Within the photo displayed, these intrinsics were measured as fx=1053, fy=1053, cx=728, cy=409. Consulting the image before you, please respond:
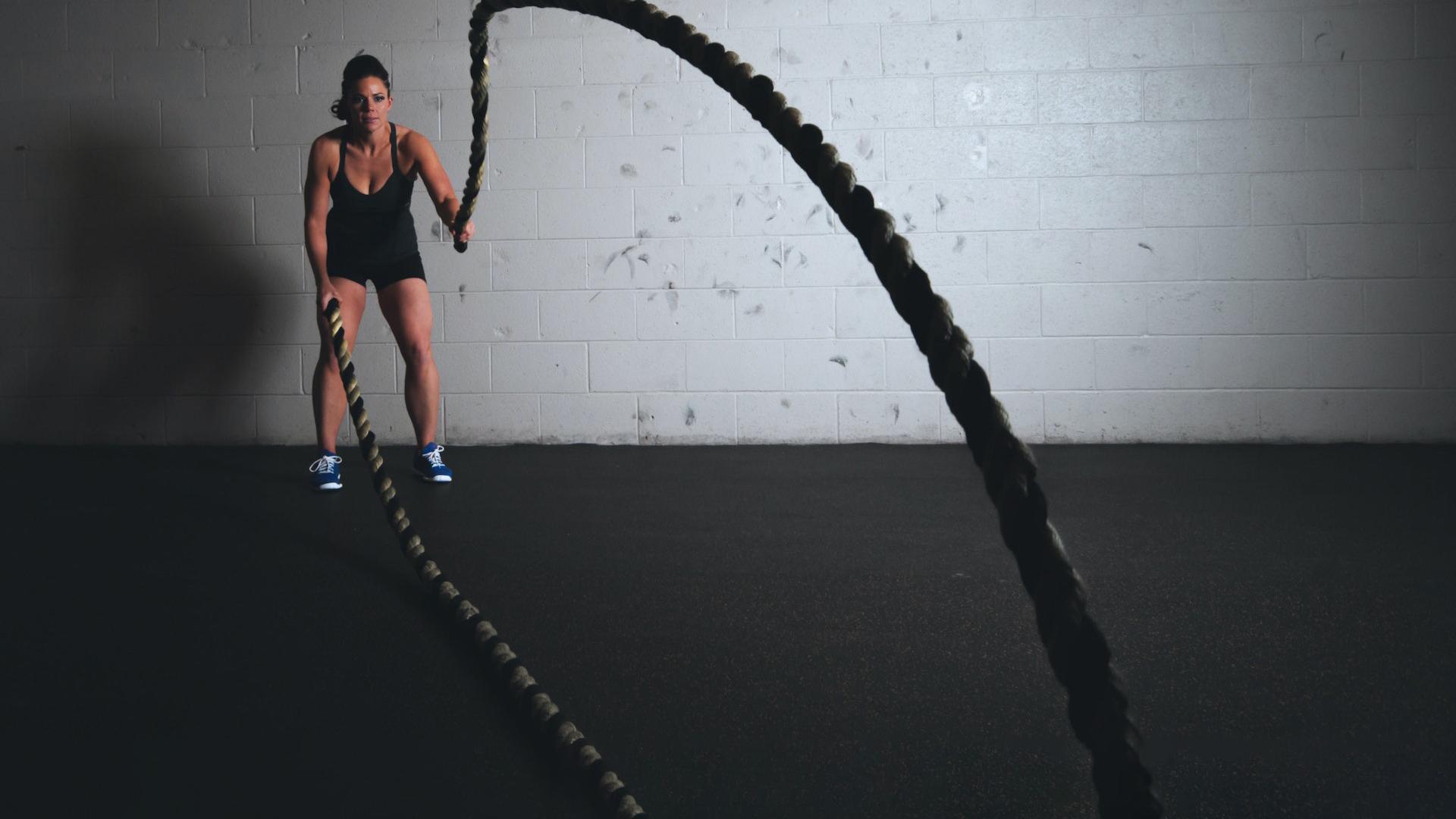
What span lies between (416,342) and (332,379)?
1.02 ft

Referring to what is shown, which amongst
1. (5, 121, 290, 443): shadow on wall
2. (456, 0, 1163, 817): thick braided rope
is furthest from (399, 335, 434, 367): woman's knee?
(456, 0, 1163, 817): thick braided rope

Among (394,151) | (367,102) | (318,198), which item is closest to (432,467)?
(318,198)

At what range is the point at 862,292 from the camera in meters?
4.22

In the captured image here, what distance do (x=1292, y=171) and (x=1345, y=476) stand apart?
1345 millimetres

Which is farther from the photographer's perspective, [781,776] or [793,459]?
[793,459]

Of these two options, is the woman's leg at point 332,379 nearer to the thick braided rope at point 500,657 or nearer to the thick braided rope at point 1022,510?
the thick braided rope at point 500,657

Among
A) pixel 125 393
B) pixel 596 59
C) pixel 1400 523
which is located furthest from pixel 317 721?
pixel 125 393

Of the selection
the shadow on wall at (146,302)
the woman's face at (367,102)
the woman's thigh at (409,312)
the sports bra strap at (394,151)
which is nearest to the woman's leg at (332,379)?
the woman's thigh at (409,312)

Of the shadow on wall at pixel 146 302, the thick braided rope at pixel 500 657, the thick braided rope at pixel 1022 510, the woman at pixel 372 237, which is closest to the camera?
the thick braided rope at pixel 1022 510

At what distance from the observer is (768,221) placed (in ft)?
13.9

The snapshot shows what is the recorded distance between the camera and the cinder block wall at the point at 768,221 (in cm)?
405

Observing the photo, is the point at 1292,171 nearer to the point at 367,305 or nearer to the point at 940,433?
the point at 940,433

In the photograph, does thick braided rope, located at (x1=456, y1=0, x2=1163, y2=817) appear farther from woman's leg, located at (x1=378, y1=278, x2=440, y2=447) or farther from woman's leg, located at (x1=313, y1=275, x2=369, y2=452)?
Answer: woman's leg, located at (x1=313, y1=275, x2=369, y2=452)

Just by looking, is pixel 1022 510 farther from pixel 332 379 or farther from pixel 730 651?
pixel 332 379
